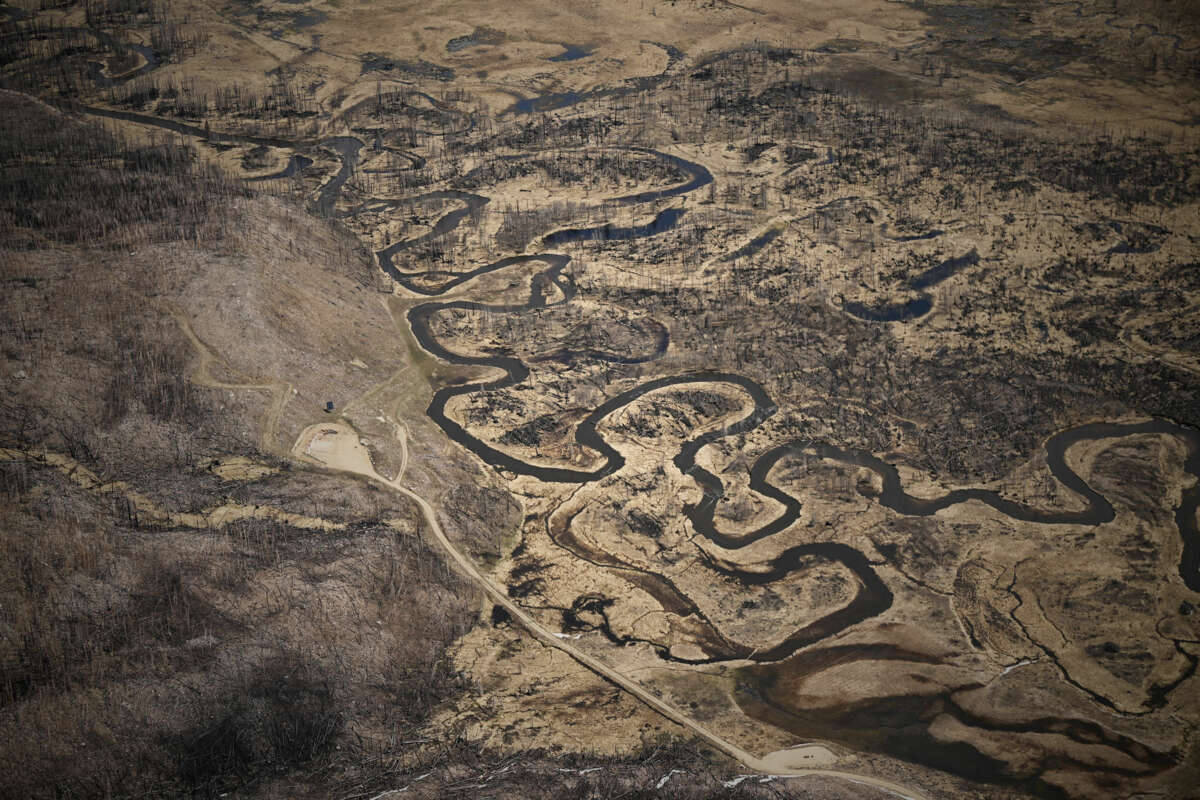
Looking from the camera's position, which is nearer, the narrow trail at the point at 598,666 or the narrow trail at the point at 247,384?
the narrow trail at the point at 598,666

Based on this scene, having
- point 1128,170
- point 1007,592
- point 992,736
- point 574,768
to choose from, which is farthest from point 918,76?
point 574,768

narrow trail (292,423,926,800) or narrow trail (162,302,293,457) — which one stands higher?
narrow trail (162,302,293,457)

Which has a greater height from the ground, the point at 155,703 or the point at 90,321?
the point at 90,321

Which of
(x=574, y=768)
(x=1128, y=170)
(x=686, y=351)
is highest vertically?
(x=1128, y=170)

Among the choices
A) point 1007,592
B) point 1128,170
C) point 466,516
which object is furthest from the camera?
point 1128,170

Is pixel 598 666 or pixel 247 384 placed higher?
pixel 247 384

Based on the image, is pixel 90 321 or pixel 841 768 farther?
pixel 90 321

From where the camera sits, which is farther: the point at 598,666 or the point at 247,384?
the point at 247,384

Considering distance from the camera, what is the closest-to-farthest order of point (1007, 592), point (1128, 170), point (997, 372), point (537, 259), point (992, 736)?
1. point (992, 736)
2. point (1007, 592)
3. point (997, 372)
4. point (537, 259)
5. point (1128, 170)

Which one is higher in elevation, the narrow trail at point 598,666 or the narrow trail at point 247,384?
the narrow trail at point 247,384

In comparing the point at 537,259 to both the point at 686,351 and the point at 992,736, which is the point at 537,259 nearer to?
the point at 686,351

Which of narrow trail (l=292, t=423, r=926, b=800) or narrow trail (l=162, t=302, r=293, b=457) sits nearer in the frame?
narrow trail (l=292, t=423, r=926, b=800)
